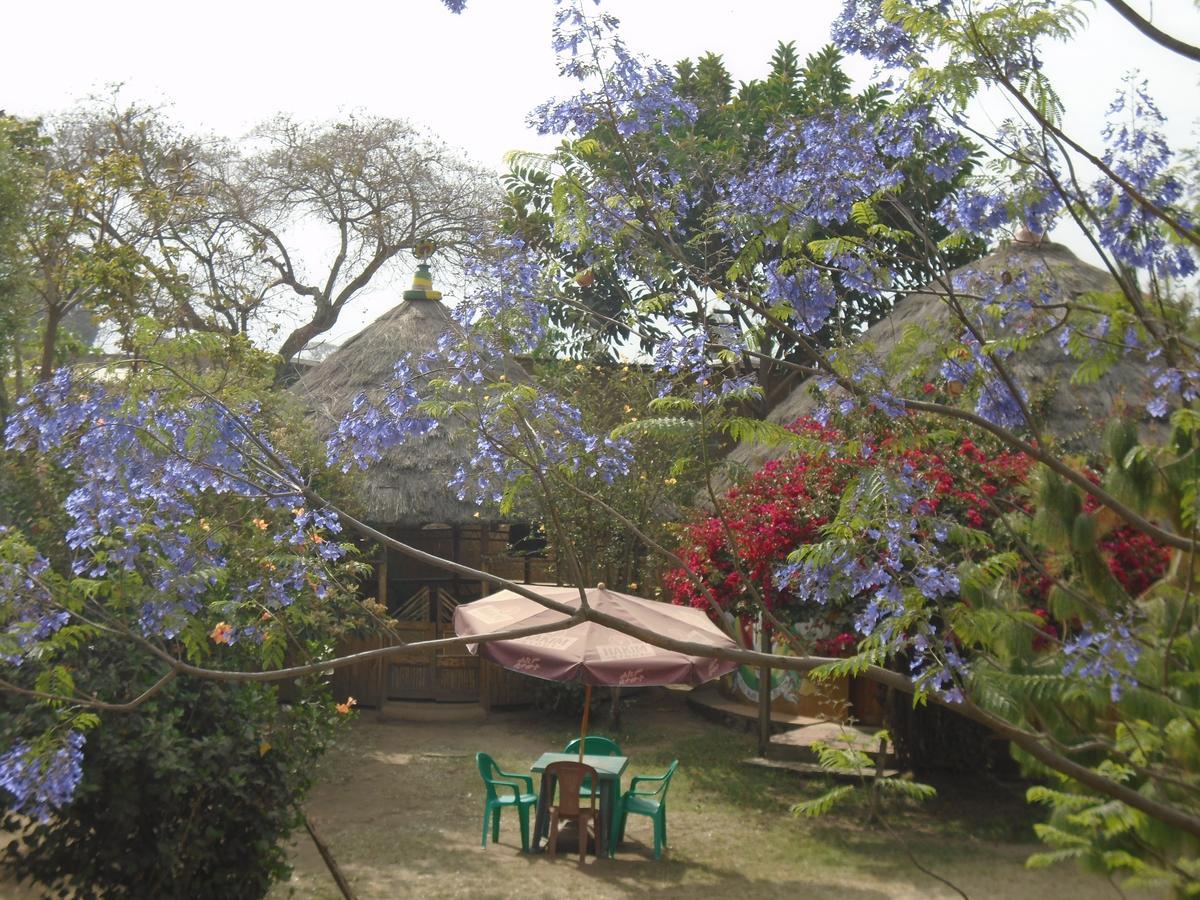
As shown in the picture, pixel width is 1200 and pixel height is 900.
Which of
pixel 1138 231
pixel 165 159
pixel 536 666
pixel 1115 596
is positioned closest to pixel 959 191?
pixel 1138 231

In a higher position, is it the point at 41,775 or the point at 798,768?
the point at 41,775

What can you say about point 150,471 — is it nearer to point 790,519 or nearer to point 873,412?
point 873,412

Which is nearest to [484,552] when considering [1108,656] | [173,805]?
[173,805]

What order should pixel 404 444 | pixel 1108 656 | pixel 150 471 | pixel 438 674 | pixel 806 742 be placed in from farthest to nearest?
pixel 438 674 < pixel 404 444 < pixel 806 742 < pixel 150 471 < pixel 1108 656

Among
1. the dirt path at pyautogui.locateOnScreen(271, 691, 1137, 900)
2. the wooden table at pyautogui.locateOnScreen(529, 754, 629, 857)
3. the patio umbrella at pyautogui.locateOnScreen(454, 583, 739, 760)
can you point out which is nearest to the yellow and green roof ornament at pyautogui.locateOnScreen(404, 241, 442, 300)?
the dirt path at pyautogui.locateOnScreen(271, 691, 1137, 900)

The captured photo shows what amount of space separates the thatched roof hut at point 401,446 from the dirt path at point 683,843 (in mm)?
3355

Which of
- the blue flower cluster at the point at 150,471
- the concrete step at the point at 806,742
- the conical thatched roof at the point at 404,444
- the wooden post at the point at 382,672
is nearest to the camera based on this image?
the blue flower cluster at the point at 150,471

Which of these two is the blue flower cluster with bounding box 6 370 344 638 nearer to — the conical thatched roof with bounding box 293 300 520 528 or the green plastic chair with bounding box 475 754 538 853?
the green plastic chair with bounding box 475 754 538 853

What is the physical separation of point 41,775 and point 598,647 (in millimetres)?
5338

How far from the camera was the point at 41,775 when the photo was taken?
12.7 ft

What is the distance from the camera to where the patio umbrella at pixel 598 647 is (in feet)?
28.5

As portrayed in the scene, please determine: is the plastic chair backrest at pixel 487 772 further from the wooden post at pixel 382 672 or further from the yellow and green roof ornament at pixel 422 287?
the yellow and green roof ornament at pixel 422 287

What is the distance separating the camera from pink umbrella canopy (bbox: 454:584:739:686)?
28.5ft

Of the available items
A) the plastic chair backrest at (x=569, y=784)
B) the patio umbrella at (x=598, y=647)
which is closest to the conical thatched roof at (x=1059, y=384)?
the patio umbrella at (x=598, y=647)
